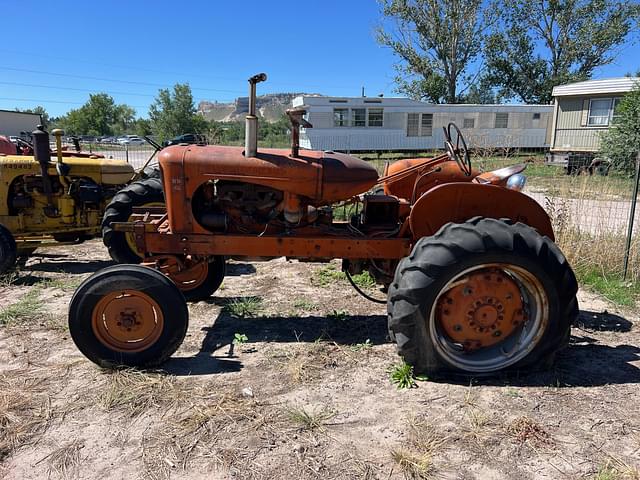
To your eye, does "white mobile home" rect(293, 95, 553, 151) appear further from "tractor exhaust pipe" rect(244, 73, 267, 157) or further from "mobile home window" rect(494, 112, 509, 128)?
"tractor exhaust pipe" rect(244, 73, 267, 157)

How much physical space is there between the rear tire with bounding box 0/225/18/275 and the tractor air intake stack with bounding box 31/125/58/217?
749 mm

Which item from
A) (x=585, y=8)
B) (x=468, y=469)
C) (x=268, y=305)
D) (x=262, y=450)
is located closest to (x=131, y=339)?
(x=262, y=450)

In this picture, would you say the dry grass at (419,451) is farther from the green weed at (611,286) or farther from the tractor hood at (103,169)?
the tractor hood at (103,169)

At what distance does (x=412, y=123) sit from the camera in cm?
2525

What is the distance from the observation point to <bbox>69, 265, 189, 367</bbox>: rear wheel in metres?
3.32

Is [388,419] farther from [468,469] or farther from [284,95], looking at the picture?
[284,95]

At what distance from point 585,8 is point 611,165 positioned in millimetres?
22350

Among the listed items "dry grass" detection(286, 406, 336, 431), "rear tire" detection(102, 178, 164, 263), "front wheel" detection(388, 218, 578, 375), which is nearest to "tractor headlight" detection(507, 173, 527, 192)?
"front wheel" detection(388, 218, 578, 375)

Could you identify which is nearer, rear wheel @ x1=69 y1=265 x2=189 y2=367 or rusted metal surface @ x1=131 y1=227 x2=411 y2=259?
rear wheel @ x1=69 y1=265 x2=189 y2=367

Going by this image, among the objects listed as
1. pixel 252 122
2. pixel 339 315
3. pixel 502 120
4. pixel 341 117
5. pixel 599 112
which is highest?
pixel 502 120

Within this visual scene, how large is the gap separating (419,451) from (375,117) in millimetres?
23177

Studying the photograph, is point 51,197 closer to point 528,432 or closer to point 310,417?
point 310,417

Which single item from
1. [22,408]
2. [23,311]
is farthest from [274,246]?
[23,311]

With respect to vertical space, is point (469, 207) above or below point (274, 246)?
above
